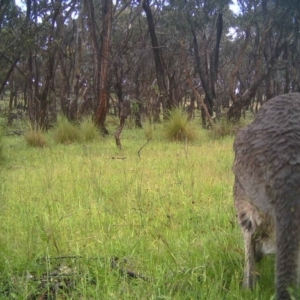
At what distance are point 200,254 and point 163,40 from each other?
1999 centimetres

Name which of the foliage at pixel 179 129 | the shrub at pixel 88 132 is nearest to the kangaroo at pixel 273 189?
the foliage at pixel 179 129

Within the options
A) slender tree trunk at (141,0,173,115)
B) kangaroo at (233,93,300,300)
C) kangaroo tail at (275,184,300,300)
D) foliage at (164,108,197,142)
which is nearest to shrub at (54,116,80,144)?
foliage at (164,108,197,142)

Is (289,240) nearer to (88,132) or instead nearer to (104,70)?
(88,132)

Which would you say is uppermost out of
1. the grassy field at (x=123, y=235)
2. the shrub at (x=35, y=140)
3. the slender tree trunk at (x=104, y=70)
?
the slender tree trunk at (x=104, y=70)

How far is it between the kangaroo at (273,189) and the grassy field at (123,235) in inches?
18.2

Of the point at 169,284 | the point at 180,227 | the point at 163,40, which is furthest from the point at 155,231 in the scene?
the point at 163,40

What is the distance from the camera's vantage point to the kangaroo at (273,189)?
2053 mm

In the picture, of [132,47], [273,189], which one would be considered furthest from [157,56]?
[273,189]

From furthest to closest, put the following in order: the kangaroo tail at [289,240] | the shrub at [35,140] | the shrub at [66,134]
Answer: the shrub at [66,134]
the shrub at [35,140]
the kangaroo tail at [289,240]

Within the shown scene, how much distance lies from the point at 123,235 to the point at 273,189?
2.13 meters

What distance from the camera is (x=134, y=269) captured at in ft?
10.7

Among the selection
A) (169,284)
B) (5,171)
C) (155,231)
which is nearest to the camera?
(169,284)

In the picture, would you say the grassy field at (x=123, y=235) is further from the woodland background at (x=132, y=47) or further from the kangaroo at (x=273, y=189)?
the woodland background at (x=132, y=47)

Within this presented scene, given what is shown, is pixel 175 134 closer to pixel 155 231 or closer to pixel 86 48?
pixel 155 231
